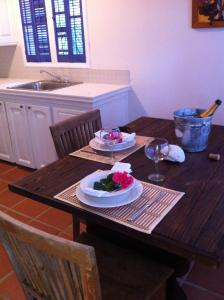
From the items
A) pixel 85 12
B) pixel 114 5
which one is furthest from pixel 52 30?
pixel 114 5

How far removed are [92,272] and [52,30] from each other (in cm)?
288

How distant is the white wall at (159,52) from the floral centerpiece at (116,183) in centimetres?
158

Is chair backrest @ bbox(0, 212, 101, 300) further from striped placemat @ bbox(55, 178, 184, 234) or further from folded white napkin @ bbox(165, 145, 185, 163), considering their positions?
folded white napkin @ bbox(165, 145, 185, 163)

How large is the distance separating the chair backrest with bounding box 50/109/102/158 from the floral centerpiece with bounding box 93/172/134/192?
0.65m

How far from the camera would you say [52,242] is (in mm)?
855

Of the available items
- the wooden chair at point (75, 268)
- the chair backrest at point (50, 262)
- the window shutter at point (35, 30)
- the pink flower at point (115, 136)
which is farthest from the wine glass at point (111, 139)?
the window shutter at point (35, 30)

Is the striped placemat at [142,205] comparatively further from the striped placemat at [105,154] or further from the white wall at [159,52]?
the white wall at [159,52]

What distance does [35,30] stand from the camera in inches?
131

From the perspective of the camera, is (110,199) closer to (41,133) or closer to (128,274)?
(128,274)

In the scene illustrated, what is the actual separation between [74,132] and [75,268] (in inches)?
45.1

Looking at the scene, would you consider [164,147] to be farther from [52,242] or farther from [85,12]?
[85,12]

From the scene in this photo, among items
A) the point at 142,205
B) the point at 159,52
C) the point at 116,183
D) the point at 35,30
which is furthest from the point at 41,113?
the point at 142,205

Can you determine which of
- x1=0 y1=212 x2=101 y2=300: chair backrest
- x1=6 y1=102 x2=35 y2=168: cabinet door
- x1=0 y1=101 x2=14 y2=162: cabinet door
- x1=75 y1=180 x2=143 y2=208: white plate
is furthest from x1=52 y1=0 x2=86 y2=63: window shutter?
x1=0 y1=212 x2=101 y2=300: chair backrest

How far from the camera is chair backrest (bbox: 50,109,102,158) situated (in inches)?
71.5
